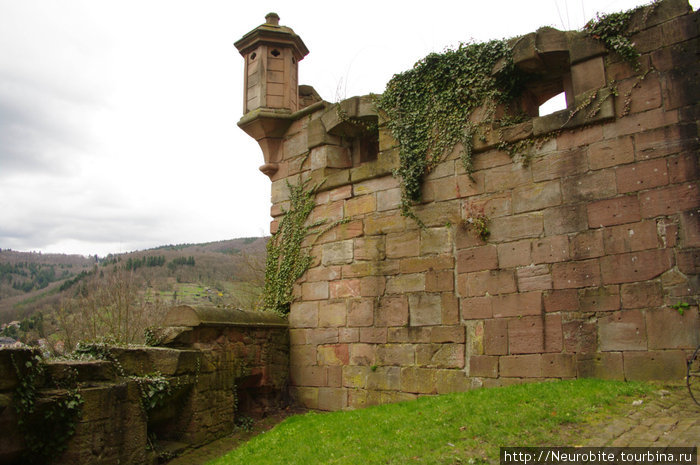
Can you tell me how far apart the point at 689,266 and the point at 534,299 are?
1.73 meters

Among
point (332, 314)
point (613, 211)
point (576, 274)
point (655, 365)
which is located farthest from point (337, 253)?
point (655, 365)

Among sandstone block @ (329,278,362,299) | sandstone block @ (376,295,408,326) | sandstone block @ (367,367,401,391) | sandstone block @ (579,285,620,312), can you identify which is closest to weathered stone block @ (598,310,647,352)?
sandstone block @ (579,285,620,312)

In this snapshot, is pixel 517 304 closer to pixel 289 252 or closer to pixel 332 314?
pixel 332 314

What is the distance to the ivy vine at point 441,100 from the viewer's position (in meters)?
7.64

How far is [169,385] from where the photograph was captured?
644 cm

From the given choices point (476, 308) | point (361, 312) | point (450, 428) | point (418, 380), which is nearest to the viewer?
point (450, 428)

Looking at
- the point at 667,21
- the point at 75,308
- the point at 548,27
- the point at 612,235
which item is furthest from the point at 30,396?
the point at 75,308

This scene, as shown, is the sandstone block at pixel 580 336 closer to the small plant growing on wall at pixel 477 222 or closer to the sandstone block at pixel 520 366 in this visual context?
the sandstone block at pixel 520 366

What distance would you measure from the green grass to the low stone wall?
2.81ft

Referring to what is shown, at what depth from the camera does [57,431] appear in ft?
16.6

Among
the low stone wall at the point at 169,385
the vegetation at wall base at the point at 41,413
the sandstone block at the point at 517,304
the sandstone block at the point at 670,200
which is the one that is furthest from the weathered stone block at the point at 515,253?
the vegetation at wall base at the point at 41,413

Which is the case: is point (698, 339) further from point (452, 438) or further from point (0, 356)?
point (0, 356)

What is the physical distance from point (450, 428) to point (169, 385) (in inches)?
133

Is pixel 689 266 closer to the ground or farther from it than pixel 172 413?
farther from it
